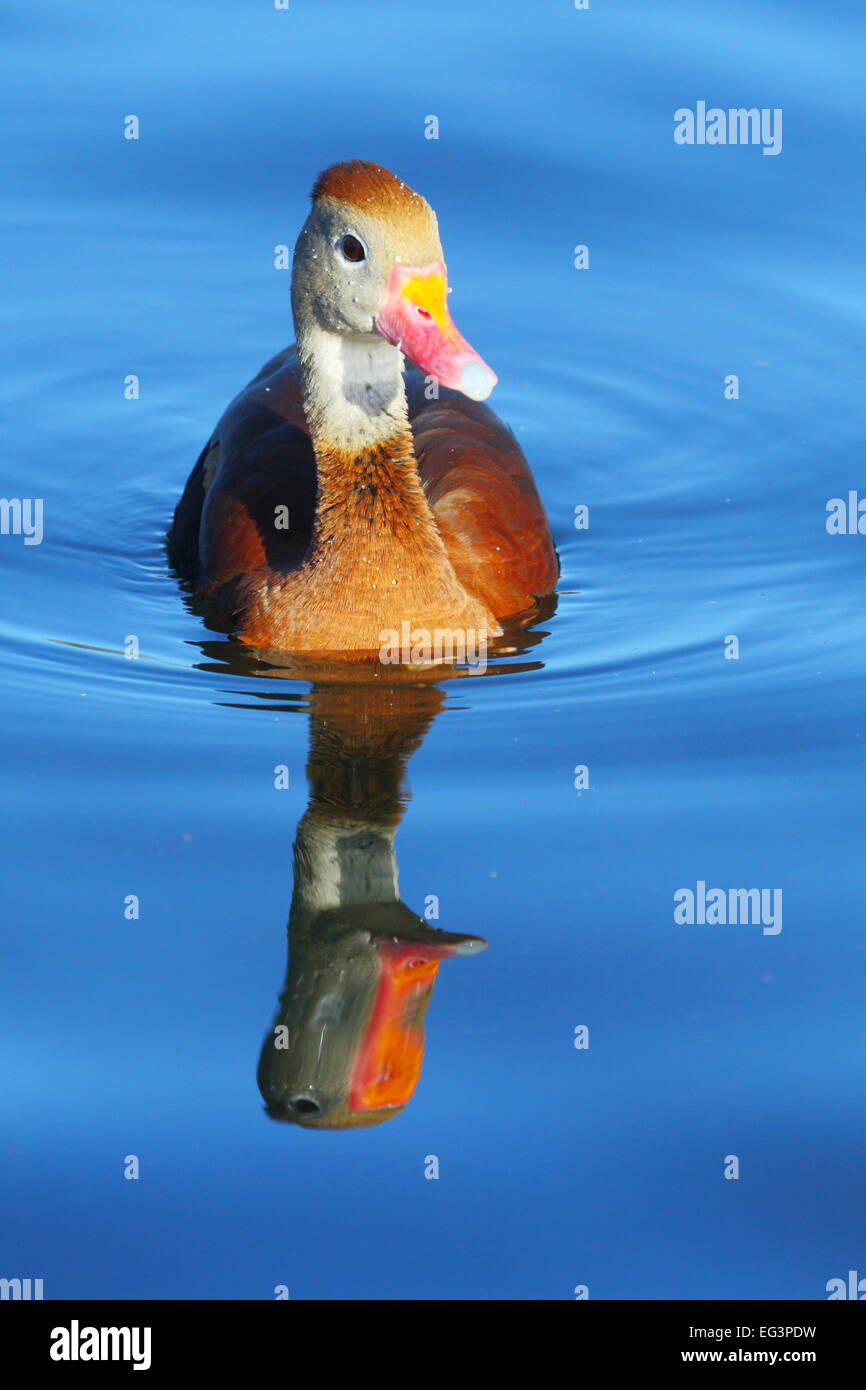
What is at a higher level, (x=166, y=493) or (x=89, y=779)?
(x=166, y=493)

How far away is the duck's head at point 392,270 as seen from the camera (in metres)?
7.34

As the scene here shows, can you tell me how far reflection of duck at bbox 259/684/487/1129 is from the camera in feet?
19.7

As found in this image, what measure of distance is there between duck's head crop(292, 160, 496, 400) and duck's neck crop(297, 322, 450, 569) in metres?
0.30

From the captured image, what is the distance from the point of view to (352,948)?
258 inches

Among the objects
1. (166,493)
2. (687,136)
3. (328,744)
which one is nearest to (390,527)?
(328,744)

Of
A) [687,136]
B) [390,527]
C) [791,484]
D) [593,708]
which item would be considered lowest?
[593,708]

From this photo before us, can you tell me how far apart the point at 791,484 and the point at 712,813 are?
3002 mm

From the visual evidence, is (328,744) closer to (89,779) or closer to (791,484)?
(89,779)

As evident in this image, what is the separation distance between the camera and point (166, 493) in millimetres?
10008
